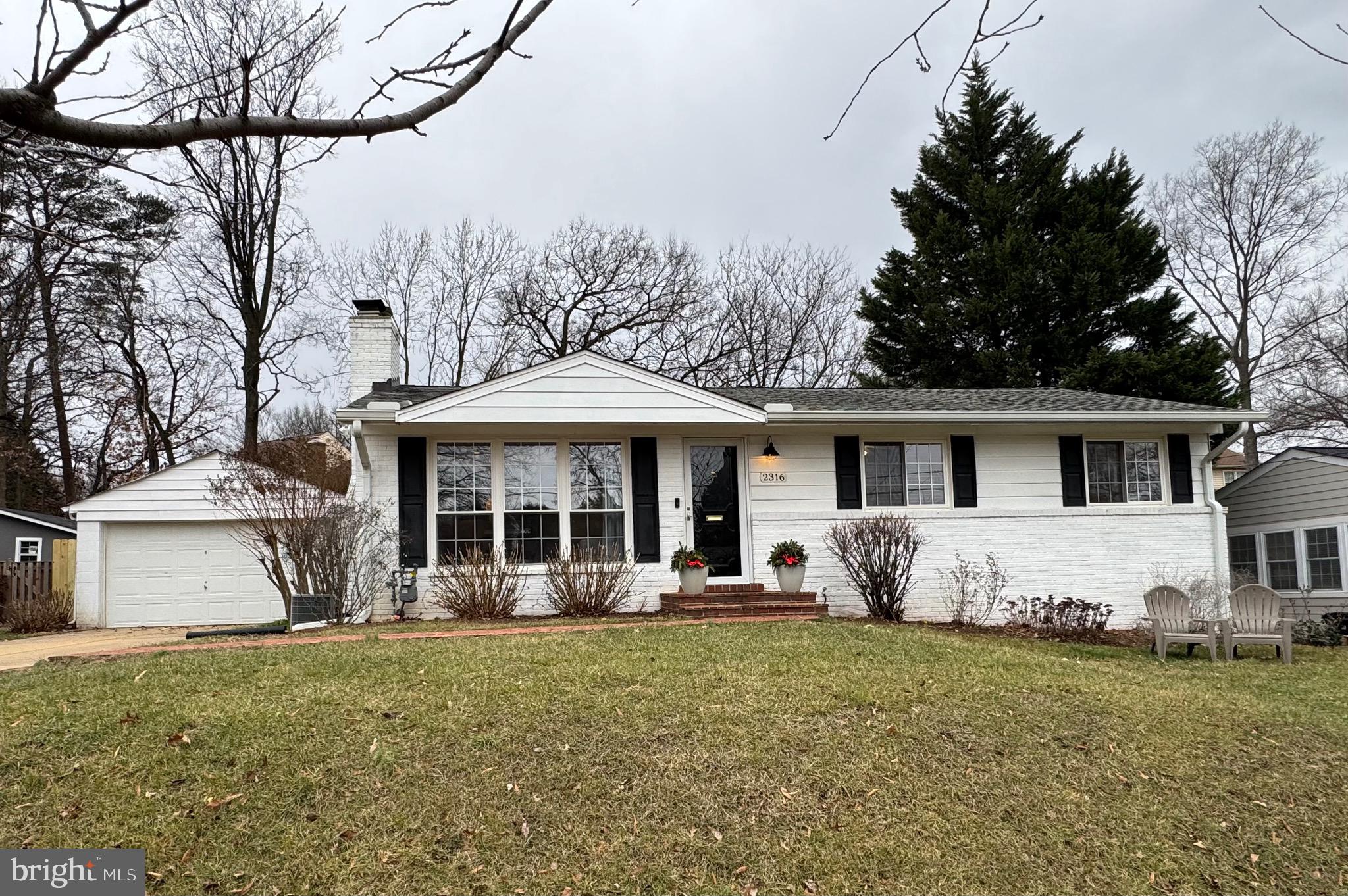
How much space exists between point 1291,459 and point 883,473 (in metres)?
7.51

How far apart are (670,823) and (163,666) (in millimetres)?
4582

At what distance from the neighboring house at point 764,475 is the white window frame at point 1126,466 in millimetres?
28

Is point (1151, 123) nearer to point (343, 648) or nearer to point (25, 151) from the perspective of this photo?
point (25, 151)

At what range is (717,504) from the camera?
12.4 m

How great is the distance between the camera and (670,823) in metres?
4.45

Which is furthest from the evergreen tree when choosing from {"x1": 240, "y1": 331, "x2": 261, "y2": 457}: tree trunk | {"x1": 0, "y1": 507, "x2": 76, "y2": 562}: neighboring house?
{"x1": 0, "y1": 507, "x2": 76, "y2": 562}: neighboring house

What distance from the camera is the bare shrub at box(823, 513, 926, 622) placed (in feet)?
37.2

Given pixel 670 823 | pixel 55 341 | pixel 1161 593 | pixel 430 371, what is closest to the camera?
pixel 670 823

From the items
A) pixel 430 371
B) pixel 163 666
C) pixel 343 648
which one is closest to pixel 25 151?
pixel 163 666

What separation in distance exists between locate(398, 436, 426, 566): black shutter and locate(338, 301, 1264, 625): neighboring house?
20 millimetres

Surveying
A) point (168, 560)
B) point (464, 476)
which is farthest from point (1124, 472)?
point (168, 560)

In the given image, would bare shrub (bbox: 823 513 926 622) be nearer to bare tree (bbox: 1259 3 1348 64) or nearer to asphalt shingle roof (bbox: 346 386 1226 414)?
asphalt shingle roof (bbox: 346 386 1226 414)

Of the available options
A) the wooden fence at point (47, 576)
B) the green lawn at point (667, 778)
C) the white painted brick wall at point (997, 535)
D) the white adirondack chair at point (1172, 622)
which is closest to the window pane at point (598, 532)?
the white painted brick wall at point (997, 535)

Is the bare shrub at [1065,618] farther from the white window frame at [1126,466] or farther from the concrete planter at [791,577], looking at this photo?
the concrete planter at [791,577]
